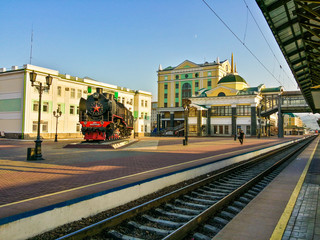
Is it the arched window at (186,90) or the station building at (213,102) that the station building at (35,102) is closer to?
the station building at (213,102)

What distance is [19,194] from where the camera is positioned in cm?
629

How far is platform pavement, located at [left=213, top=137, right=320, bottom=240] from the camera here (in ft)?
14.1

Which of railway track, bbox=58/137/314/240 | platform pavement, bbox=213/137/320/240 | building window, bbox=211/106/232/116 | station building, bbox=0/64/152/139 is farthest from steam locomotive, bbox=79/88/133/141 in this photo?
building window, bbox=211/106/232/116

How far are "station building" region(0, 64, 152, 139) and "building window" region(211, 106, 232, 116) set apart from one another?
90.2ft

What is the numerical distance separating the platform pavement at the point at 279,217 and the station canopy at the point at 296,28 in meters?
4.33

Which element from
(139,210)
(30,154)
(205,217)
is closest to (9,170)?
(30,154)

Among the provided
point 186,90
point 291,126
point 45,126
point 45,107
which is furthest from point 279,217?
point 291,126

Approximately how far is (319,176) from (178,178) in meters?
5.46

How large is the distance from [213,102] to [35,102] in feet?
122

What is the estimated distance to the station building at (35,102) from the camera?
36.5m

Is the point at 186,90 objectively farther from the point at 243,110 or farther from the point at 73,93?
the point at 73,93

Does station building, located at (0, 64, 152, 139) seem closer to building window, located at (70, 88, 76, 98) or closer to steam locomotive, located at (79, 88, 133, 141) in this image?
building window, located at (70, 88, 76, 98)

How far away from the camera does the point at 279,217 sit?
17.1ft

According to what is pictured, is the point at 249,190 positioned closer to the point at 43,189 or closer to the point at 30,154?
the point at 43,189
